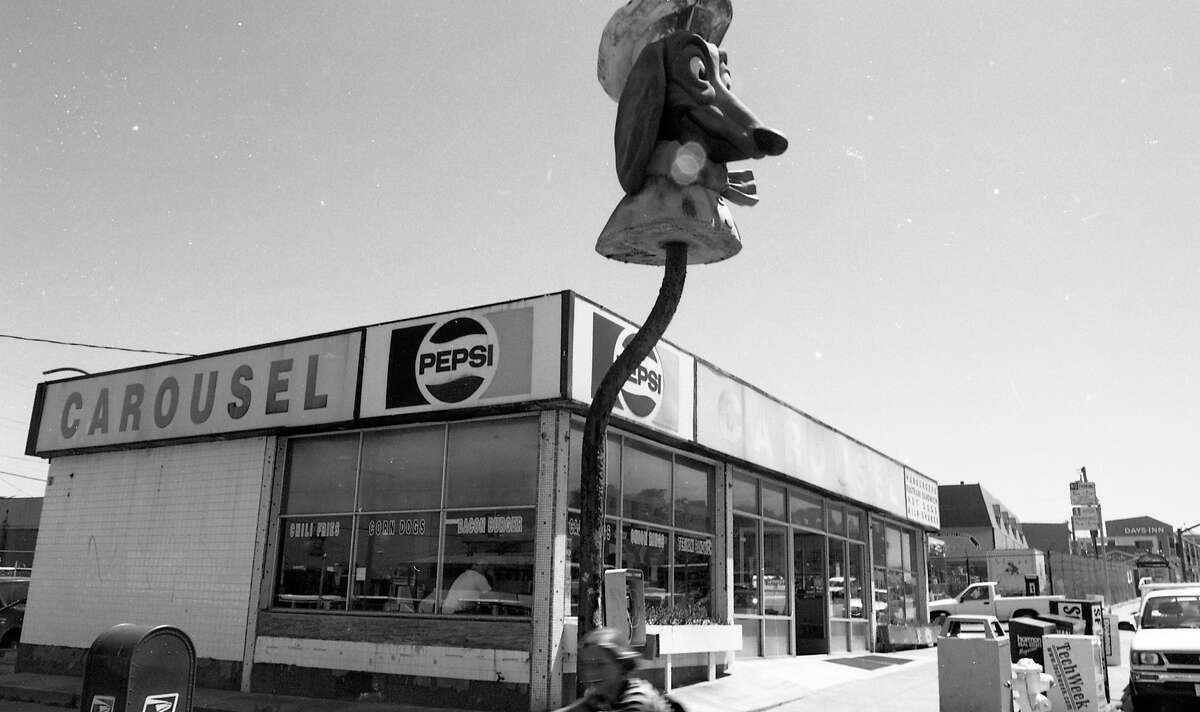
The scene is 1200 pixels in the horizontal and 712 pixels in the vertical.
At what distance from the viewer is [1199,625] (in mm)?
12594

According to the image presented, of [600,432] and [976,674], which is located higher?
[600,432]

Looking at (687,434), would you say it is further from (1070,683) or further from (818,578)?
(818,578)

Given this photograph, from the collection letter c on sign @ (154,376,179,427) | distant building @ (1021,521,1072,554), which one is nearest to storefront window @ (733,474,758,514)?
letter c on sign @ (154,376,179,427)

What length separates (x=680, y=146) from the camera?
8859 millimetres

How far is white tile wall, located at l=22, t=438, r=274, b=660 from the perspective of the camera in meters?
14.2

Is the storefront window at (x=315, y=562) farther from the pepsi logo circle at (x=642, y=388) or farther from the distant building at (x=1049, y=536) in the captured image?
the distant building at (x=1049, y=536)

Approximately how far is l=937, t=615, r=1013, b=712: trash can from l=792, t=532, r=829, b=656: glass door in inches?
367

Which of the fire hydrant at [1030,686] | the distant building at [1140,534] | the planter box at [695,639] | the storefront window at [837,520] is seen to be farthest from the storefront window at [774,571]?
the distant building at [1140,534]

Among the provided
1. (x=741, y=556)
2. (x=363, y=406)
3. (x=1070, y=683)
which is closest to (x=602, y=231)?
(x=363, y=406)

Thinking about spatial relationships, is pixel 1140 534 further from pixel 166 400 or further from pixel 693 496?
pixel 166 400

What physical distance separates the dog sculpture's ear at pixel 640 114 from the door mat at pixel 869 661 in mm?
12649

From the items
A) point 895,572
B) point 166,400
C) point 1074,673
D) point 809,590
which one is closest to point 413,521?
point 166,400

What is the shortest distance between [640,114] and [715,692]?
8.61 m

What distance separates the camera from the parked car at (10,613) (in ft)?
58.8
